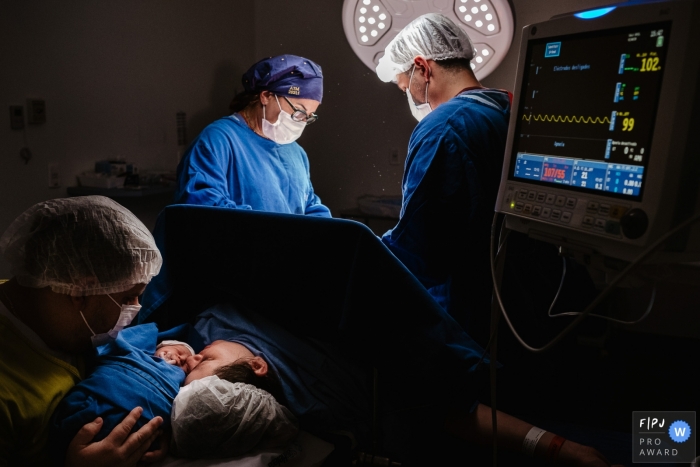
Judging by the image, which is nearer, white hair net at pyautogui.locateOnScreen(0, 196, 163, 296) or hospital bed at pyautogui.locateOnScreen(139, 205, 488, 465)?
white hair net at pyautogui.locateOnScreen(0, 196, 163, 296)

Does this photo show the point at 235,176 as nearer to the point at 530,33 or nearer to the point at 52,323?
the point at 52,323

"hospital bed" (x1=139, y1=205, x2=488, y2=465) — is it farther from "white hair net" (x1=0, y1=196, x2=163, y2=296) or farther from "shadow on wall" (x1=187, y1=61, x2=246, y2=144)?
"shadow on wall" (x1=187, y1=61, x2=246, y2=144)

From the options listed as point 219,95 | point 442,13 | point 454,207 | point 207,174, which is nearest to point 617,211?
point 454,207

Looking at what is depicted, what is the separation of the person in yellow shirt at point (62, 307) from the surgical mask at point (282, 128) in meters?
1.31

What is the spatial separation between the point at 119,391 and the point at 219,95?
3020 millimetres

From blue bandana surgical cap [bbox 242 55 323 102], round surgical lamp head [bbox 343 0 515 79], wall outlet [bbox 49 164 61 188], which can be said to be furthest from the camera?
wall outlet [bbox 49 164 61 188]

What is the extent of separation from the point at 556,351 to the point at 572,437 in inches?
9.1

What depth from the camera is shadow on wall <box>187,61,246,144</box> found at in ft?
12.3

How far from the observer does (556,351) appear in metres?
1.67

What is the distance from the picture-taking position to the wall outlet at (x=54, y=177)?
272 centimetres

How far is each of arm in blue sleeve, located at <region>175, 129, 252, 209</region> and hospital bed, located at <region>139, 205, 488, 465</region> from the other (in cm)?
56

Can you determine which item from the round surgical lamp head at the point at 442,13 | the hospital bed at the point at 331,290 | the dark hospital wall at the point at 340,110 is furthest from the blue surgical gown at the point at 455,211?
the dark hospital wall at the point at 340,110

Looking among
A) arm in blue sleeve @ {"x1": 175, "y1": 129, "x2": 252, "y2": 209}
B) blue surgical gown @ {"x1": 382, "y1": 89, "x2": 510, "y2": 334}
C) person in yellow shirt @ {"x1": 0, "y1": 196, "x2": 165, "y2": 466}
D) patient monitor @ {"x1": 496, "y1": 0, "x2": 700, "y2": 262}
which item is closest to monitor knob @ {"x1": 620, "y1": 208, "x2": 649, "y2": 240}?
patient monitor @ {"x1": 496, "y1": 0, "x2": 700, "y2": 262}

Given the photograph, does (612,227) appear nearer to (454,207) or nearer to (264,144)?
(454,207)
